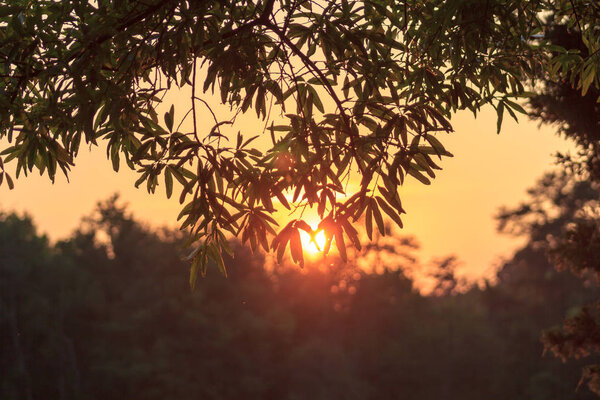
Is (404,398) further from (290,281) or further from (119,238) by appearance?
(119,238)

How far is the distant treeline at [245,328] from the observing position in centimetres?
3541

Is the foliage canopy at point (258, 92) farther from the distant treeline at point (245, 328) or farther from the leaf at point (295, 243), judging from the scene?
the distant treeline at point (245, 328)

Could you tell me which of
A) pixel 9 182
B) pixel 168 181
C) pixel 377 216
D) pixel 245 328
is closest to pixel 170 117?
pixel 168 181

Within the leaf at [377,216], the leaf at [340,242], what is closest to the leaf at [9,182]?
the leaf at [340,242]

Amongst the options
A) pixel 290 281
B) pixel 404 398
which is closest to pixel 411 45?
pixel 290 281

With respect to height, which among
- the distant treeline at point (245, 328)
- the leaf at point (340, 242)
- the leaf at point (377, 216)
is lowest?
the leaf at point (340, 242)

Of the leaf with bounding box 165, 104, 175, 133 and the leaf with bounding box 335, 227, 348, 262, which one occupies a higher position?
the leaf with bounding box 165, 104, 175, 133

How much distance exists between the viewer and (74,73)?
4.14 meters

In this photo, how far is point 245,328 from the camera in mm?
37750

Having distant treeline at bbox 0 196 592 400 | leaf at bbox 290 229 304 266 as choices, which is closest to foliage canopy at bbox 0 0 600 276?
leaf at bbox 290 229 304 266

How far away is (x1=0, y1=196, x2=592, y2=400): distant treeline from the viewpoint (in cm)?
3541

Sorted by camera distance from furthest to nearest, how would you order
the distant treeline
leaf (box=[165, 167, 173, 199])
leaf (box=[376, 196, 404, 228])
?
the distant treeline → leaf (box=[165, 167, 173, 199]) → leaf (box=[376, 196, 404, 228])

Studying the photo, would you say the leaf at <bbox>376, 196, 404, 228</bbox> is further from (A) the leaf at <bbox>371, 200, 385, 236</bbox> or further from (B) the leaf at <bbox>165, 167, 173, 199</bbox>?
(B) the leaf at <bbox>165, 167, 173, 199</bbox>

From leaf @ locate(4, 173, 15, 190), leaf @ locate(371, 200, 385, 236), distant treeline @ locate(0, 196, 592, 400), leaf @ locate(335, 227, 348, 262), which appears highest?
distant treeline @ locate(0, 196, 592, 400)
